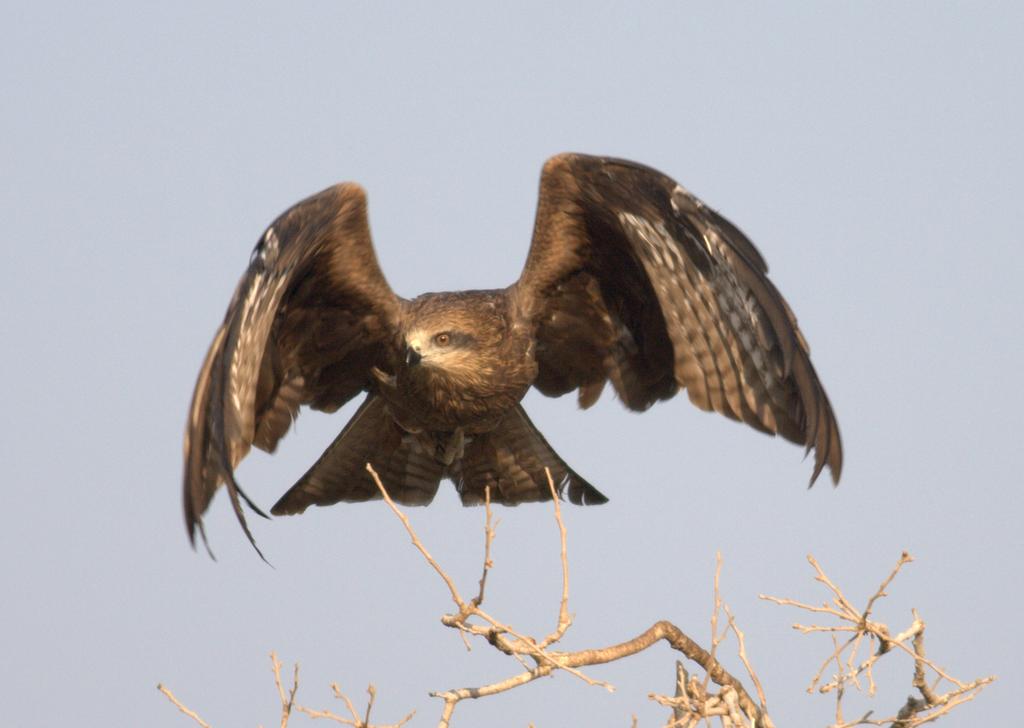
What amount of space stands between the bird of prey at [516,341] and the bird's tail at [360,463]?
0.03 ft

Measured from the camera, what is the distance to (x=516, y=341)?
773 cm

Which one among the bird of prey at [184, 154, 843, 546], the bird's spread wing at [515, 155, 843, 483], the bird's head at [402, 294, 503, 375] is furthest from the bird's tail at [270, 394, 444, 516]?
the bird's spread wing at [515, 155, 843, 483]

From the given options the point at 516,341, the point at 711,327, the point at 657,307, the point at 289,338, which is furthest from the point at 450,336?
the point at 711,327

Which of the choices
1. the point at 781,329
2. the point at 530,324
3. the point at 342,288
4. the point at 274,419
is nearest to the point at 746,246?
the point at 781,329

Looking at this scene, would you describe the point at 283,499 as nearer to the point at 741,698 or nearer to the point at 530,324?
the point at 530,324

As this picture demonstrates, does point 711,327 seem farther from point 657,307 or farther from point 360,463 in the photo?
point 360,463

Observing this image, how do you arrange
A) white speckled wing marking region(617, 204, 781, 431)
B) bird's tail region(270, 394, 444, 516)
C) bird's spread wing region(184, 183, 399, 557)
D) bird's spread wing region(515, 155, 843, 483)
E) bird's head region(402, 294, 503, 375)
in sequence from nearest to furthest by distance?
bird's spread wing region(184, 183, 399, 557), bird's spread wing region(515, 155, 843, 483), white speckled wing marking region(617, 204, 781, 431), bird's head region(402, 294, 503, 375), bird's tail region(270, 394, 444, 516)

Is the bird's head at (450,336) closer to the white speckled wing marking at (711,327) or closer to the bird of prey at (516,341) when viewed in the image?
the bird of prey at (516,341)

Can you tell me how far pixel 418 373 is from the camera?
7.61m

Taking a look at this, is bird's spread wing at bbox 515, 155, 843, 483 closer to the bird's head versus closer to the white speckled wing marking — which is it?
the white speckled wing marking

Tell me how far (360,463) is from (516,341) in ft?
3.88

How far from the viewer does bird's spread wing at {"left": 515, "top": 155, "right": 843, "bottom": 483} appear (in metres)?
6.50

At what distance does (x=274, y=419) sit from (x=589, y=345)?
5.44ft

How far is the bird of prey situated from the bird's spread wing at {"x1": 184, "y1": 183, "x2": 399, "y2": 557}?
10 mm
